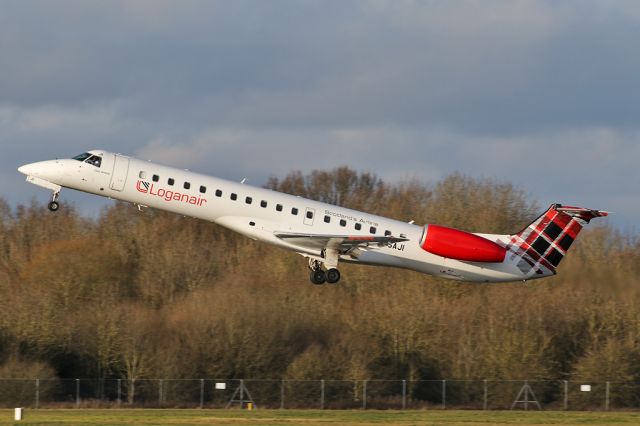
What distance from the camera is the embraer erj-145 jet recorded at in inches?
1547

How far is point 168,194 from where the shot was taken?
1547 inches

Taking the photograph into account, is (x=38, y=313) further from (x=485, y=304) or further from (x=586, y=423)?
(x=586, y=423)

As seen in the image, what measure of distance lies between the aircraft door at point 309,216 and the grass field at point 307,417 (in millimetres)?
6427

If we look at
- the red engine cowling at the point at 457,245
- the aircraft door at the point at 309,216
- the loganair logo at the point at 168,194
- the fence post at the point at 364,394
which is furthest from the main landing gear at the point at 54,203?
the fence post at the point at 364,394

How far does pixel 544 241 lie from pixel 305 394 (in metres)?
12.3

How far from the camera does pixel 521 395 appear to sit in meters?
49.5

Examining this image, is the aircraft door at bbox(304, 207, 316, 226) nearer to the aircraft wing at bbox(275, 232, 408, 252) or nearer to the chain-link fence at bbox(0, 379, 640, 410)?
the aircraft wing at bbox(275, 232, 408, 252)

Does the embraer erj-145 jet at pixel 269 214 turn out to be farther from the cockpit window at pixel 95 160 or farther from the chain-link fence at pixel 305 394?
the chain-link fence at pixel 305 394

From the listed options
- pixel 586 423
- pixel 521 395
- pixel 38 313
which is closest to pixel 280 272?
pixel 38 313

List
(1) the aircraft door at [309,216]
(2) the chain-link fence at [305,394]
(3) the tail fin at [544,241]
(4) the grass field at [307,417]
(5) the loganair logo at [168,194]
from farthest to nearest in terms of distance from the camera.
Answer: (2) the chain-link fence at [305,394], (3) the tail fin at [544,241], (1) the aircraft door at [309,216], (5) the loganair logo at [168,194], (4) the grass field at [307,417]

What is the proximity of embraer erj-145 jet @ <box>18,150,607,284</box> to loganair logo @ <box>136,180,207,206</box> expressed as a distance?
1.3 inches

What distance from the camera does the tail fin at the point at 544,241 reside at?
141 ft

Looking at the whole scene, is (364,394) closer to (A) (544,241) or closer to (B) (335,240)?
(A) (544,241)

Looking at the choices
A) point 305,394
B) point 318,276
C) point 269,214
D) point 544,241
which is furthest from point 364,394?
point 269,214
